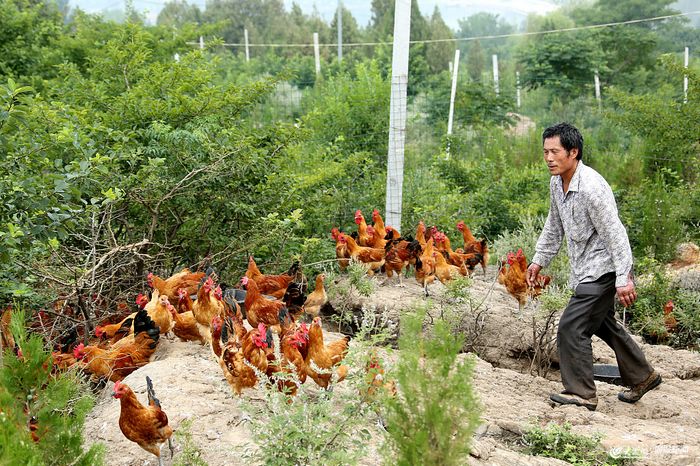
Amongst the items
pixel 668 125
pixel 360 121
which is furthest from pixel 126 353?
pixel 668 125

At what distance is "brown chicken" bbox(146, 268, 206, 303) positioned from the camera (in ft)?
22.1

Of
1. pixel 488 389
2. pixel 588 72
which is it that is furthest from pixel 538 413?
pixel 588 72

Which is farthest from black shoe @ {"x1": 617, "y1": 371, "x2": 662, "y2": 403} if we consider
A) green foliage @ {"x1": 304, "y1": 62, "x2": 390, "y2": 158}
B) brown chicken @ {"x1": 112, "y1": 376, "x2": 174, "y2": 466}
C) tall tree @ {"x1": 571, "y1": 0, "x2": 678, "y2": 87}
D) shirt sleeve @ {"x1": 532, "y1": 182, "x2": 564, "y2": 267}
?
tall tree @ {"x1": 571, "y1": 0, "x2": 678, "y2": 87}

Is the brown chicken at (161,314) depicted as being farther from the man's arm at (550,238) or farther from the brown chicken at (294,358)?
the man's arm at (550,238)

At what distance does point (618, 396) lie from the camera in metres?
6.65

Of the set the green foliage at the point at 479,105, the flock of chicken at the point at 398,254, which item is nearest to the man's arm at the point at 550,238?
the flock of chicken at the point at 398,254

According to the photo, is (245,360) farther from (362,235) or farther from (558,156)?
(362,235)

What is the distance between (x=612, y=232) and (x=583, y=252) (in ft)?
1.08

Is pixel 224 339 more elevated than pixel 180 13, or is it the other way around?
pixel 180 13

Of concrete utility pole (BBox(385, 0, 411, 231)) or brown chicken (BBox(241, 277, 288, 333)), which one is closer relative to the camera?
brown chicken (BBox(241, 277, 288, 333))

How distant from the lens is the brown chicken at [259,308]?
21.1 feet

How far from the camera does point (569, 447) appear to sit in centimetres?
495

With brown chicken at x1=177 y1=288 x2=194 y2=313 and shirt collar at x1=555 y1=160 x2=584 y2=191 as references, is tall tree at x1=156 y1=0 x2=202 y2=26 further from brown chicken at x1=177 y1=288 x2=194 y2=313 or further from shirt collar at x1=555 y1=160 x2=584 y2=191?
shirt collar at x1=555 y1=160 x2=584 y2=191

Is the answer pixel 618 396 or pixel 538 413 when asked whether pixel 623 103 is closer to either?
pixel 618 396
